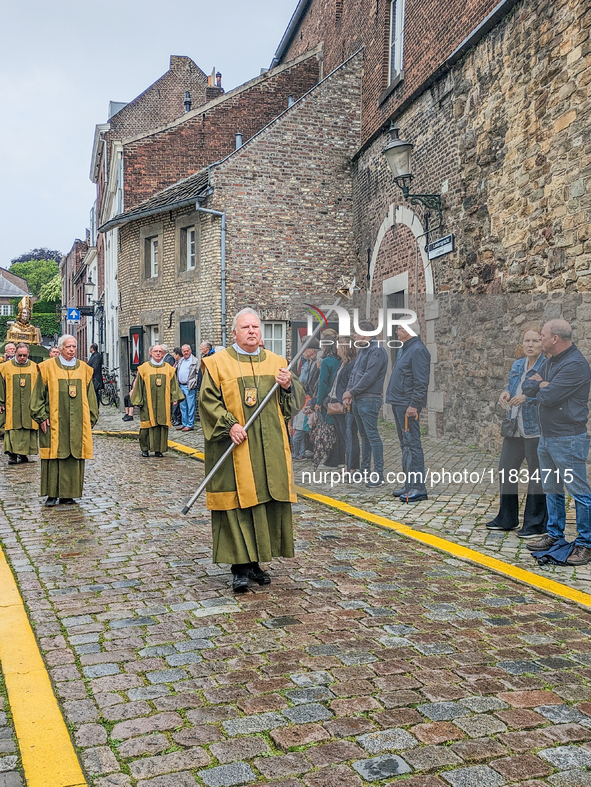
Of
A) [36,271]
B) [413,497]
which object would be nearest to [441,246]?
[413,497]

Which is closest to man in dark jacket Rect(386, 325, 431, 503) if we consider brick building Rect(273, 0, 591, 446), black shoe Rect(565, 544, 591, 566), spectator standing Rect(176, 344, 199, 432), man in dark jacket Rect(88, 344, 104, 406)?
brick building Rect(273, 0, 591, 446)

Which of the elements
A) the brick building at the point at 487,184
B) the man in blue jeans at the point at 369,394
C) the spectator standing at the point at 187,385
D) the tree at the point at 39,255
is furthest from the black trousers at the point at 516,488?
the tree at the point at 39,255

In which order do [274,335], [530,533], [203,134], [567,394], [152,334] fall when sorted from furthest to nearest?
[203,134] < [152,334] < [274,335] < [530,533] < [567,394]

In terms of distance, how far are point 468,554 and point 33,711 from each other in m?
3.68

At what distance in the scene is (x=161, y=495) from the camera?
8867 mm

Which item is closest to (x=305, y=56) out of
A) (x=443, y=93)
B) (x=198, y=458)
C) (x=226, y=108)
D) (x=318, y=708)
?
(x=226, y=108)

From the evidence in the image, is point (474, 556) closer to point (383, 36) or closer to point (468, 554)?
point (468, 554)

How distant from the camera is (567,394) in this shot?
559 centimetres

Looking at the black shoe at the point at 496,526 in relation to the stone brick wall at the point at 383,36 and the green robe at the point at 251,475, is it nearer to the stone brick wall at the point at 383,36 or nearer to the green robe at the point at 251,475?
the green robe at the point at 251,475

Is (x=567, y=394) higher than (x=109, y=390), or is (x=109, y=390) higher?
(x=567, y=394)

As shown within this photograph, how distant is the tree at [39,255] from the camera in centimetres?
12125

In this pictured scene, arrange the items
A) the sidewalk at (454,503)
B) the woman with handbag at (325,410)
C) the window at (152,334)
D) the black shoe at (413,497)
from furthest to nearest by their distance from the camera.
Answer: the window at (152,334) < the woman with handbag at (325,410) < the black shoe at (413,497) < the sidewalk at (454,503)

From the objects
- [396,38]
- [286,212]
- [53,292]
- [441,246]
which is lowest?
[441,246]

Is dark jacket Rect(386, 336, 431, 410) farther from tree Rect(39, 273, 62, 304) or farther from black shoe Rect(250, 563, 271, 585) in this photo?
tree Rect(39, 273, 62, 304)
